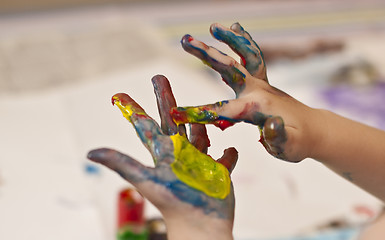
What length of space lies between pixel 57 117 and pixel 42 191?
25cm

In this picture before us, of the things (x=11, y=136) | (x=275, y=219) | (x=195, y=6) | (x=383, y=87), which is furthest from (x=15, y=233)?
(x=195, y=6)

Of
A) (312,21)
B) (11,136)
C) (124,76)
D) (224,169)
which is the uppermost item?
(312,21)

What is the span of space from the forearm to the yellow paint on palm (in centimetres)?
9

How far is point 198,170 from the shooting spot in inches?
16.1

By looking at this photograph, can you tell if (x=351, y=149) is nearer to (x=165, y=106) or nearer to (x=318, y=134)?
(x=318, y=134)

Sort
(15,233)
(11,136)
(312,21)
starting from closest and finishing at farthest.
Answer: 1. (15,233)
2. (11,136)
3. (312,21)

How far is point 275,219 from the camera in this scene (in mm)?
838

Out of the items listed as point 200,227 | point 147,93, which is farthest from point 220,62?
point 147,93

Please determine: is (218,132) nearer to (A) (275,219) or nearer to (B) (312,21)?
(A) (275,219)

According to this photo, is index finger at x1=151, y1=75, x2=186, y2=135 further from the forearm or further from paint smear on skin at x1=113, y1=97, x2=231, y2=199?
the forearm

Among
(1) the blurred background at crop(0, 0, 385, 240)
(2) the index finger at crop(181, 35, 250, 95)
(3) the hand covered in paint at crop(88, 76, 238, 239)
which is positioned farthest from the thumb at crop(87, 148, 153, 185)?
(1) the blurred background at crop(0, 0, 385, 240)

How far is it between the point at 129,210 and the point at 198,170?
15.3 inches

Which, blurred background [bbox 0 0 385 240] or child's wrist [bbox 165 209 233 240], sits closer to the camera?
child's wrist [bbox 165 209 233 240]

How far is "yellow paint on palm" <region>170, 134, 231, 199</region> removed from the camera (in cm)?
40
